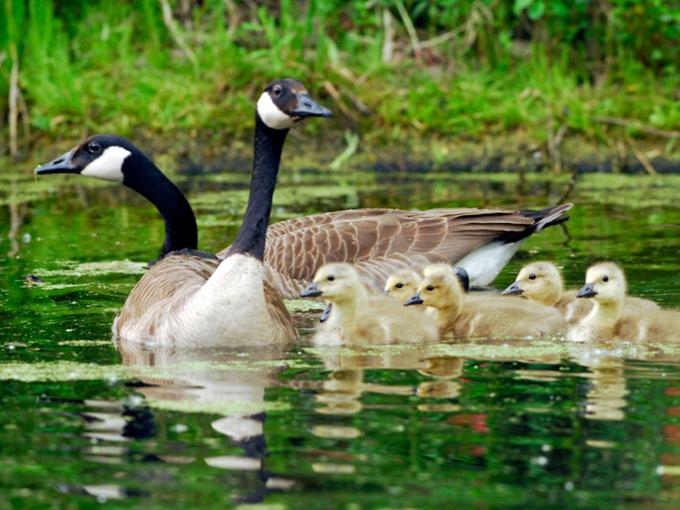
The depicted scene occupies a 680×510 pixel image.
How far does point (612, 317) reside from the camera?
786 cm

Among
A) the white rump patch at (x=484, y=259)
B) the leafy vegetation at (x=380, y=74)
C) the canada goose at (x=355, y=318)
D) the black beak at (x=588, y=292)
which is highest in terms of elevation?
the leafy vegetation at (x=380, y=74)

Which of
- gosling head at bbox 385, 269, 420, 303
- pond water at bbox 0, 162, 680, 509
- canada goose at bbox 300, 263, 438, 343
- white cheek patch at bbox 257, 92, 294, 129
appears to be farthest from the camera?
gosling head at bbox 385, 269, 420, 303

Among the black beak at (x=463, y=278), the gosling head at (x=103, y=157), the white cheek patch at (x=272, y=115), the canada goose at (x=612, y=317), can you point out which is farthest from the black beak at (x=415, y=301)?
the gosling head at (x=103, y=157)

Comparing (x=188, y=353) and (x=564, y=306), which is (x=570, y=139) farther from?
(x=188, y=353)

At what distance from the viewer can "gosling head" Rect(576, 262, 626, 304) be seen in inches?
306

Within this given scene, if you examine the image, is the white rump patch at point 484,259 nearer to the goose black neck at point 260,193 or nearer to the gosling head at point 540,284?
the gosling head at point 540,284

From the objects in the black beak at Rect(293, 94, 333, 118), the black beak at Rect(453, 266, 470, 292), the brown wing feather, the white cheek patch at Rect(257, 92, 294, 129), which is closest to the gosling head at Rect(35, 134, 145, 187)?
the brown wing feather

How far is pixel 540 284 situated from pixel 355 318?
55.2 inches

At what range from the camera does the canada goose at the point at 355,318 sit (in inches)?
315

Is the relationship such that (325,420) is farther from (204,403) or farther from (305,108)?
(305,108)

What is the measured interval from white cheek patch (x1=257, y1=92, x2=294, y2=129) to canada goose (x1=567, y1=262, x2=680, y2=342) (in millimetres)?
Answer: 1863

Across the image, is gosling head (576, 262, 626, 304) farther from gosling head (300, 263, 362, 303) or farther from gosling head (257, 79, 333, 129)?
gosling head (257, 79, 333, 129)

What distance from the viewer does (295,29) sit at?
17.1m

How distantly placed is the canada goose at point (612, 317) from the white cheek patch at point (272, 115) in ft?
6.11
